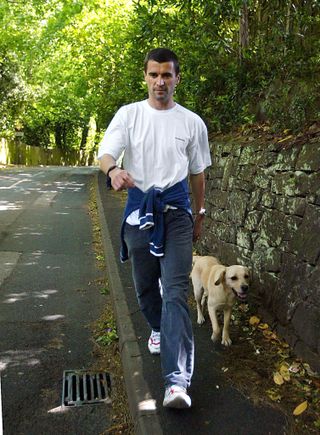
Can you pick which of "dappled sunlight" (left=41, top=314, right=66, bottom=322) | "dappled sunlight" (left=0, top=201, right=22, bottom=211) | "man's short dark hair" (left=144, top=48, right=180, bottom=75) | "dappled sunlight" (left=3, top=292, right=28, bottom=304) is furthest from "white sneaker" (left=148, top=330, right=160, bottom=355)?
"dappled sunlight" (left=0, top=201, right=22, bottom=211)

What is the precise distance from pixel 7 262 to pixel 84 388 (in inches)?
168

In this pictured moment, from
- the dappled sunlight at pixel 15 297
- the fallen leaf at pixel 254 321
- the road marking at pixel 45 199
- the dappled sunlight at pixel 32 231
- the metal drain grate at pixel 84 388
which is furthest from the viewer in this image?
the road marking at pixel 45 199

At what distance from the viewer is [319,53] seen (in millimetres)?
6426

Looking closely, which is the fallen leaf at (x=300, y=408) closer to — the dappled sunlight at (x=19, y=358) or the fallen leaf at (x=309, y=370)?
the fallen leaf at (x=309, y=370)

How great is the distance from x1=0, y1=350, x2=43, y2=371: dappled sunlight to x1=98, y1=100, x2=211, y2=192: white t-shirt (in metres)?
2.07

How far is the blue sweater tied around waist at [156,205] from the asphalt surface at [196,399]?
3.54 feet

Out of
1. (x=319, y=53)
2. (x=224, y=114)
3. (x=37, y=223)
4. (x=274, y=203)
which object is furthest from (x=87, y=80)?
(x=274, y=203)

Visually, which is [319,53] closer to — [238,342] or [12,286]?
[238,342]

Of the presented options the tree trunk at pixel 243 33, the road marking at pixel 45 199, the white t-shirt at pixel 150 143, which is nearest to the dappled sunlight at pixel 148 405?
the white t-shirt at pixel 150 143

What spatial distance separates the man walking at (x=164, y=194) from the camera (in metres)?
3.04

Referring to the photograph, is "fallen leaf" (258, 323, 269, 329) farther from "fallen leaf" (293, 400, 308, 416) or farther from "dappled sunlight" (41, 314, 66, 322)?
"dappled sunlight" (41, 314, 66, 322)

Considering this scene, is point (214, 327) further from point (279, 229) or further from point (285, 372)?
point (279, 229)

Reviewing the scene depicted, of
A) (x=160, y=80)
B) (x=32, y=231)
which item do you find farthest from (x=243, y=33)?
(x=32, y=231)

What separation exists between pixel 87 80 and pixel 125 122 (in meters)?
17.8
